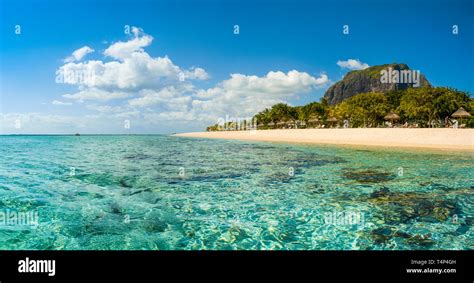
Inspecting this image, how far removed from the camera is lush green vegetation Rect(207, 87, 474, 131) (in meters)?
60.5

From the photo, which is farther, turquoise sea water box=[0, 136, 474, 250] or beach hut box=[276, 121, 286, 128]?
beach hut box=[276, 121, 286, 128]

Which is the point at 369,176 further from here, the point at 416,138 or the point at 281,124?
the point at 281,124

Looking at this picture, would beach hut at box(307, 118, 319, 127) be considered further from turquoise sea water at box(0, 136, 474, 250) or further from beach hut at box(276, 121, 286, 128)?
turquoise sea water at box(0, 136, 474, 250)

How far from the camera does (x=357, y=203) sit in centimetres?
970

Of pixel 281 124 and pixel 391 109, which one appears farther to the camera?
pixel 281 124

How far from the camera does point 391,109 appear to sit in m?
78.1

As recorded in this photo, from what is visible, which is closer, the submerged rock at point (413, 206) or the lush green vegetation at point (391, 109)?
the submerged rock at point (413, 206)

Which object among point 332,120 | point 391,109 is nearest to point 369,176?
point 391,109

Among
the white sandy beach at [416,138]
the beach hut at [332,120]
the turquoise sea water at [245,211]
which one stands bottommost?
the turquoise sea water at [245,211]

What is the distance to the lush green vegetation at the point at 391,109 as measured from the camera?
198ft

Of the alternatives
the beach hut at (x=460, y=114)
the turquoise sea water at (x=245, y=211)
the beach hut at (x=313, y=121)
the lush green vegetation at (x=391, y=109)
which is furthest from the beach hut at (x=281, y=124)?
the turquoise sea water at (x=245, y=211)

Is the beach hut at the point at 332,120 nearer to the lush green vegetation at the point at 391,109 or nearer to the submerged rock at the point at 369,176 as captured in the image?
the lush green vegetation at the point at 391,109

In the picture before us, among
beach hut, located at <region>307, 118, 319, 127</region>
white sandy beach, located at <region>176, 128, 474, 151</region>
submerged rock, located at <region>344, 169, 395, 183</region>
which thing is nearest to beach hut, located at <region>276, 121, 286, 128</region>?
beach hut, located at <region>307, 118, 319, 127</region>
